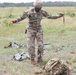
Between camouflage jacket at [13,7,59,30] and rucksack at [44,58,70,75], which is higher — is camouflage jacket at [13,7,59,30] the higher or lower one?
the higher one

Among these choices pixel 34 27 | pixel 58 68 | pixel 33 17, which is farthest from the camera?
pixel 34 27

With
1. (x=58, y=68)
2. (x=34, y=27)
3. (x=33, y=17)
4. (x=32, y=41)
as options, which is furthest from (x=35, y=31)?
(x=58, y=68)

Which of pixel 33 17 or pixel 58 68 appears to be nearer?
pixel 58 68

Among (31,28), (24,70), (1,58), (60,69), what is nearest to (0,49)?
(1,58)

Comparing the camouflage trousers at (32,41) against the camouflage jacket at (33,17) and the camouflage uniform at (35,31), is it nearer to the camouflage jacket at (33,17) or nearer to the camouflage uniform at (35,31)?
the camouflage uniform at (35,31)

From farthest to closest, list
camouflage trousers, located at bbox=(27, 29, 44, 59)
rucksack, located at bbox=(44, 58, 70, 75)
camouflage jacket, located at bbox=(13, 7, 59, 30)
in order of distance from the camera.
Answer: camouflage trousers, located at bbox=(27, 29, 44, 59) → camouflage jacket, located at bbox=(13, 7, 59, 30) → rucksack, located at bbox=(44, 58, 70, 75)

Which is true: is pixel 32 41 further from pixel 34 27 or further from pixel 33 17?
pixel 33 17

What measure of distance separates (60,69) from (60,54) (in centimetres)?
306

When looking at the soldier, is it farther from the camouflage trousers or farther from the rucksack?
the rucksack

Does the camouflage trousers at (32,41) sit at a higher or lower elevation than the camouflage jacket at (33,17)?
lower

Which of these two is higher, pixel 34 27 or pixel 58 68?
pixel 34 27

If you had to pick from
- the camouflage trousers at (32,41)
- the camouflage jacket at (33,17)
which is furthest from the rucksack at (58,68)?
the camouflage jacket at (33,17)

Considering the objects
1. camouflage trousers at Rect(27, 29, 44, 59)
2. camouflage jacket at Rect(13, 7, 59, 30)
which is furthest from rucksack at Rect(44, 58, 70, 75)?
camouflage jacket at Rect(13, 7, 59, 30)

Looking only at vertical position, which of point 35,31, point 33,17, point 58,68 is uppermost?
point 33,17
